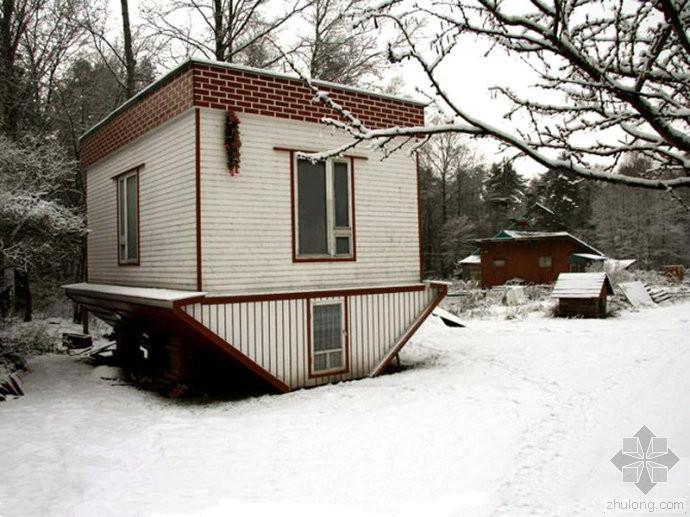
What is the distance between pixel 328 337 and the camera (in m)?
9.47

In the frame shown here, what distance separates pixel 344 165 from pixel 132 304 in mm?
4403

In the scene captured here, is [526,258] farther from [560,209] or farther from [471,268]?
[560,209]

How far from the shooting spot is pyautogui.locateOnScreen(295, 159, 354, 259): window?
937cm

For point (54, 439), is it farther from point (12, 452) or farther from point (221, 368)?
point (221, 368)

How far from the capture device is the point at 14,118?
15.6 meters

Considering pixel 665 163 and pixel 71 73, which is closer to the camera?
pixel 665 163

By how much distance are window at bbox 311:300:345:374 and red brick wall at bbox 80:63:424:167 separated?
328 centimetres

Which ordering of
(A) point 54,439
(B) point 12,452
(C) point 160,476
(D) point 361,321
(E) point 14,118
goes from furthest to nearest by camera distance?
(E) point 14,118, (D) point 361,321, (A) point 54,439, (B) point 12,452, (C) point 160,476

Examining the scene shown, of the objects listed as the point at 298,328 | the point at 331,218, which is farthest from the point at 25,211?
the point at 331,218

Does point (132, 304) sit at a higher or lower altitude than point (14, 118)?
lower

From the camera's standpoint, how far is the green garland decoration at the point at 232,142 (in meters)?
8.48

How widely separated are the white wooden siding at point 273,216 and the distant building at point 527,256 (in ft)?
74.3

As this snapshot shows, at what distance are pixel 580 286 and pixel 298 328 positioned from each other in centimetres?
1415

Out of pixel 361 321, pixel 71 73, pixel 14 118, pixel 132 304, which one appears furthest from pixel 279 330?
pixel 71 73
